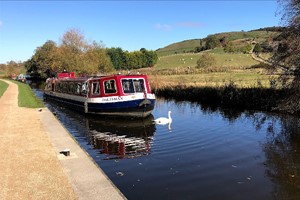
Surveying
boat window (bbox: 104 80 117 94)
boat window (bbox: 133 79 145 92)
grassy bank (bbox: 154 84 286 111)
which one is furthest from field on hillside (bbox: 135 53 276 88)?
boat window (bbox: 104 80 117 94)

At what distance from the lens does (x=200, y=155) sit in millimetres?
11945

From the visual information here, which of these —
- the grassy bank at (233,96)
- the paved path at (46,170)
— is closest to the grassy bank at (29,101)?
the paved path at (46,170)

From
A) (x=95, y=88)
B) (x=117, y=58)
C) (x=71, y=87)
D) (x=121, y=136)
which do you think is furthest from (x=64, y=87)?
(x=117, y=58)

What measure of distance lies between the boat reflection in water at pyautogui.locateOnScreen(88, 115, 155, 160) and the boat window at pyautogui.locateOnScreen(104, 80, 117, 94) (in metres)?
1.80

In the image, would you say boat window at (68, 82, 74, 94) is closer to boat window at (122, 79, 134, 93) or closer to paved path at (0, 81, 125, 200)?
boat window at (122, 79, 134, 93)

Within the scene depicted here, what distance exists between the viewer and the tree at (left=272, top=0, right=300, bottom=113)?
15.8m

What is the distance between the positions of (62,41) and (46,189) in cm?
6104

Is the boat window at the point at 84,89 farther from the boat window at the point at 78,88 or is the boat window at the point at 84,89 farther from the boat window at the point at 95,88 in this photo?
the boat window at the point at 95,88

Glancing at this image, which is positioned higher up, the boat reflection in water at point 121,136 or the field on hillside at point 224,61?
the field on hillside at point 224,61

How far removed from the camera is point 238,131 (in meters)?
16.3

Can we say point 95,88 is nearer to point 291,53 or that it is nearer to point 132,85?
point 132,85

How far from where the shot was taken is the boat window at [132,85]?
20.8m

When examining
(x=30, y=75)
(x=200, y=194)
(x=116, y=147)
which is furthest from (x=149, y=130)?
(x=30, y=75)

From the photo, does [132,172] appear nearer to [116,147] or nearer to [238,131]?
[116,147]
